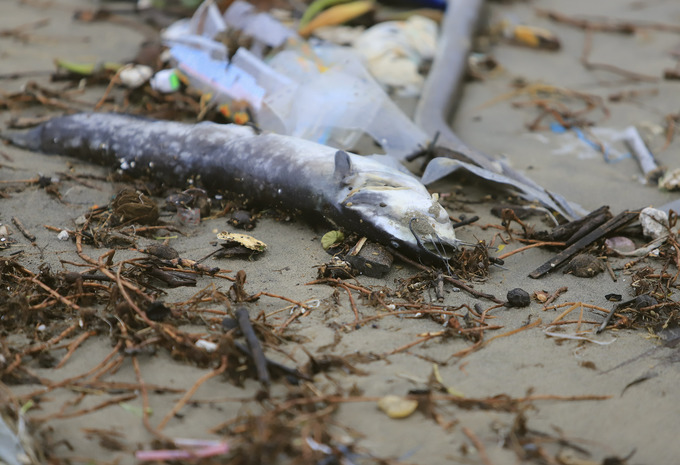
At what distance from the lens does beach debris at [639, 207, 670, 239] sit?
11.0ft

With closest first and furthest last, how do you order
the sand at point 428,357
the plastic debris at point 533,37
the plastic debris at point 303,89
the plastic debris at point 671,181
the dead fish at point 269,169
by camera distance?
the sand at point 428,357 < the dead fish at point 269,169 < the plastic debris at point 671,181 < the plastic debris at point 303,89 < the plastic debris at point 533,37

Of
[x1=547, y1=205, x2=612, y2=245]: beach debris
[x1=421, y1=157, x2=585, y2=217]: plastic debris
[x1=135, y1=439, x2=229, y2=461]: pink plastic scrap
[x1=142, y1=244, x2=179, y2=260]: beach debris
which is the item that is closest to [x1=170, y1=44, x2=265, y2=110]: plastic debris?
[x1=421, y1=157, x2=585, y2=217]: plastic debris

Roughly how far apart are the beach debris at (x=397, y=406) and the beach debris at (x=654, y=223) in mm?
1849

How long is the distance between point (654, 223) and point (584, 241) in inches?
15.9

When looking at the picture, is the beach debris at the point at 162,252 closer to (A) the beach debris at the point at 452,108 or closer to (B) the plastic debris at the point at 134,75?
(A) the beach debris at the point at 452,108

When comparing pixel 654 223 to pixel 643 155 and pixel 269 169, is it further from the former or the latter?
pixel 269 169

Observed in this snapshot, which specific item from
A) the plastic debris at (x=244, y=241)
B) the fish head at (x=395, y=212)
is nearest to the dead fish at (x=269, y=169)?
the fish head at (x=395, y=212)

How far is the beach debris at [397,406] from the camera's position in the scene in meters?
2.21

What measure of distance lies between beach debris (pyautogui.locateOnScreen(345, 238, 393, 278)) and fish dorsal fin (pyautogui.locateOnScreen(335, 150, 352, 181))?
40cm

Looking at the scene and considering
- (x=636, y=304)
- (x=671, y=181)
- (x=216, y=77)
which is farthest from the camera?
(x=216, y=77)

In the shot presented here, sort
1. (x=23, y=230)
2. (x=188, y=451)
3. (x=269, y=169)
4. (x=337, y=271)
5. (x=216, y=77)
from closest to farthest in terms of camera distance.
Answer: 1. (x=188, y=451)
2. (x=337, y=271)
3. (x=23, y=230)
4. (x=269, y=169)
5. (x=216, y=77)

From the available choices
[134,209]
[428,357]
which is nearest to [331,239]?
[428,357]

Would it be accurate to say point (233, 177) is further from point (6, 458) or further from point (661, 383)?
point (661, 383)

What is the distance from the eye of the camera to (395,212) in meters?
3.14
